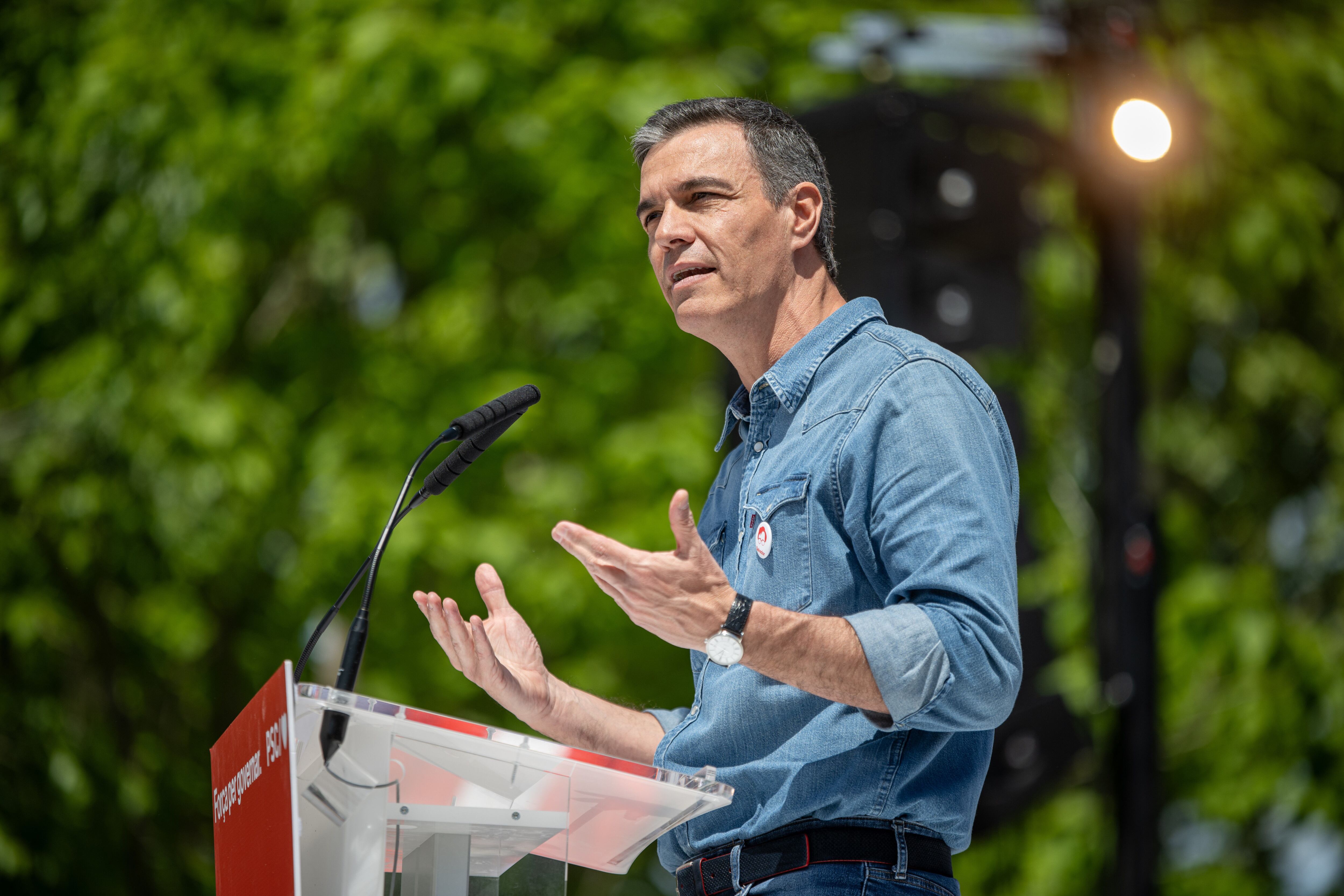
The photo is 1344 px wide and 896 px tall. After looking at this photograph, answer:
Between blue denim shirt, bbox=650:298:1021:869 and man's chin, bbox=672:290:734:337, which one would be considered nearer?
blue denim shirt, bbox=650:298:1021:869

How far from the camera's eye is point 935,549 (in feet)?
5.52

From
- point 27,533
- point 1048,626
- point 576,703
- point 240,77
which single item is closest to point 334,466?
point 27,533

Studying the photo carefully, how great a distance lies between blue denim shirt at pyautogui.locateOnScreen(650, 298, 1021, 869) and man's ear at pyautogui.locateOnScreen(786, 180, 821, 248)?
23 centimetres

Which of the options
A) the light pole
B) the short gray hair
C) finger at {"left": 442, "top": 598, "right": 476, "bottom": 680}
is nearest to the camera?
finger at {"left": 442, "top": 598, "right": 476, "bottom": 680}

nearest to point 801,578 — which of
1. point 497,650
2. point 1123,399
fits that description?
point 497,650

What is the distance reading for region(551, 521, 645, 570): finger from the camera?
152 centimetres

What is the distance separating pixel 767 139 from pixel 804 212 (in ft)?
0.42

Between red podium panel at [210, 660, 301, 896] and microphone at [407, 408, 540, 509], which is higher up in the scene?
microphone at [407, 408, 540, 509]

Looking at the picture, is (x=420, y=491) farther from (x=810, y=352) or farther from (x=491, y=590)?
(x=810, y=352)

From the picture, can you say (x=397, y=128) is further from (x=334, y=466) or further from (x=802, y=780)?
(x=802, y=780)

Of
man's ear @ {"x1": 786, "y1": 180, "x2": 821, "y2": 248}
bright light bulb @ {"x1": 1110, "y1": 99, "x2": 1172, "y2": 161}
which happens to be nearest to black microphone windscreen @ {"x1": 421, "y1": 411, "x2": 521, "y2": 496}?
man's ear @ {"x1": 786, "y1": 180, "x2": 821, "y2": 248}

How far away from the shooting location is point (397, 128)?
6.04 meters

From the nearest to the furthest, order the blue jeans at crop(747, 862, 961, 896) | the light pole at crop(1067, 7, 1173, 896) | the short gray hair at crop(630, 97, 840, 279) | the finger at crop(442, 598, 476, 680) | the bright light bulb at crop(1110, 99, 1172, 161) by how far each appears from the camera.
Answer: the blue jeans at crop(747, 862, 961, 896) < the finger at crop(442, 598, 476, 680) < the short gray hair at crop(630, 97, 840, 279) < the light pole at crop(1067, 7, 1173, 896) < the bright light bulb at crop(1110, 99, 1172, 161)

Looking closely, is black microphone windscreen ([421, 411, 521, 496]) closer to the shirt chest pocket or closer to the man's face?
the man's face
